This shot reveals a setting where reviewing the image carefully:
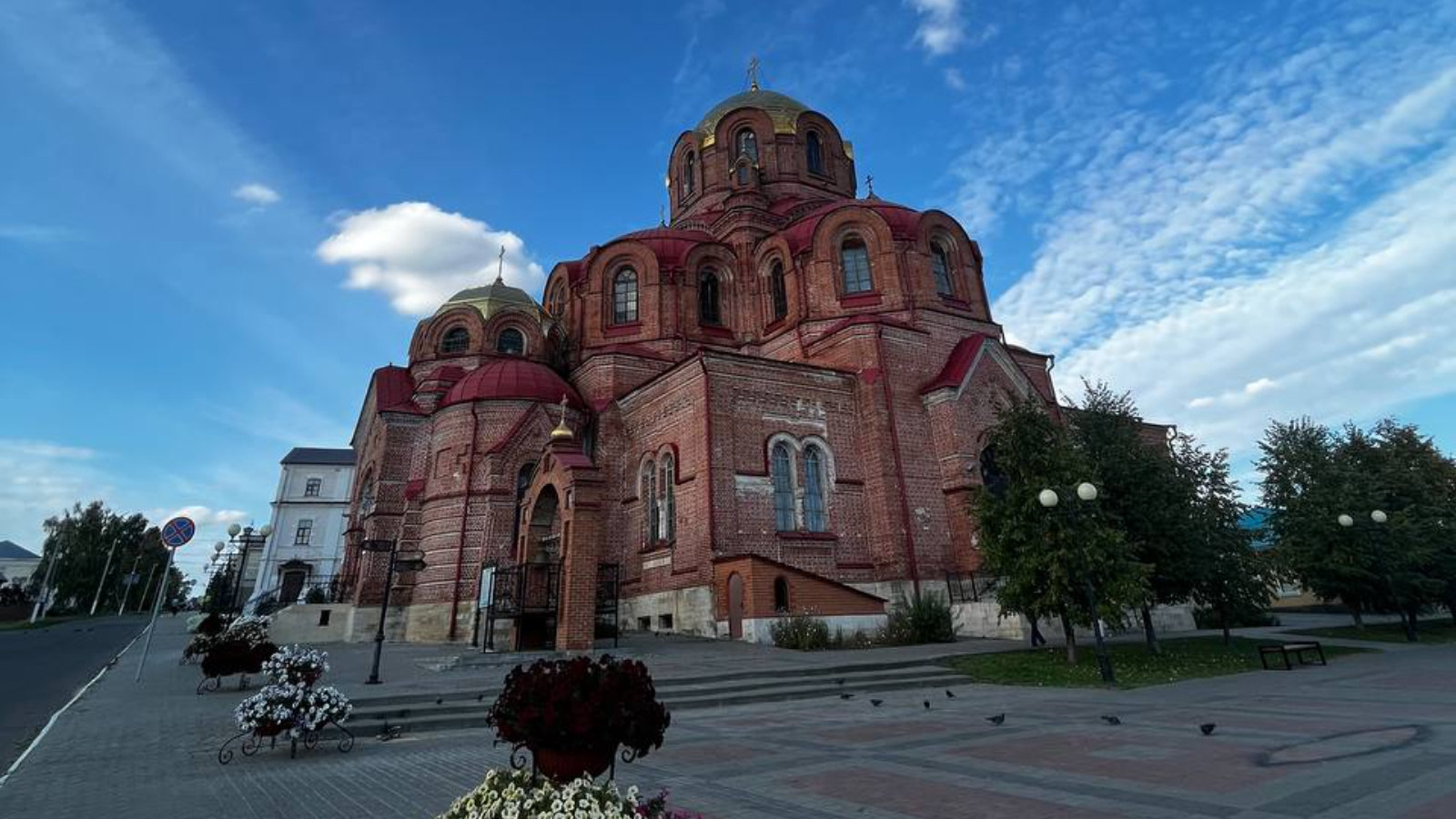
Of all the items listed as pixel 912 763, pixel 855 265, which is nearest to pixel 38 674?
pixel 912 763

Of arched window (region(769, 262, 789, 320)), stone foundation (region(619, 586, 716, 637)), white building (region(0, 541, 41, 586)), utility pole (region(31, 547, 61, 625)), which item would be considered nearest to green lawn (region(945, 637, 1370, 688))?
stone foundation (region(619, 586, 716, 637))

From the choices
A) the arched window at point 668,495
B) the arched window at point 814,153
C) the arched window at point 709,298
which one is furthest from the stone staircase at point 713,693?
the arched window at point 814,153

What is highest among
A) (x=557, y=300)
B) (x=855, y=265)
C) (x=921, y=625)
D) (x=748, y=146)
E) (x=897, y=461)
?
(x=748, y=146)

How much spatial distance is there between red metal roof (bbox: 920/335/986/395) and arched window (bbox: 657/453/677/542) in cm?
811

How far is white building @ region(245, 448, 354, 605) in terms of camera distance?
47500 mm

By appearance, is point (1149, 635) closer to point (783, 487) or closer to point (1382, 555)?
point (783, 487)

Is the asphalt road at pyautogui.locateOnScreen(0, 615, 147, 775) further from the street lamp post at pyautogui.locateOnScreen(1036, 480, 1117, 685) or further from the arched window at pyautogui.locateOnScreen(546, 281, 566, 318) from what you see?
the arched window at pyautogui.locateOnScreen(546, 281, 566, 318)

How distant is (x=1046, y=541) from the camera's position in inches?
527

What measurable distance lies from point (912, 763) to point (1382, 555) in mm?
20462

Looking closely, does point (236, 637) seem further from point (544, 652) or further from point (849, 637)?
point (849, 637)

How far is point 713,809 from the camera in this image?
484 cm

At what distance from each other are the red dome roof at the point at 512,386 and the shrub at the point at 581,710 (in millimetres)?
19463

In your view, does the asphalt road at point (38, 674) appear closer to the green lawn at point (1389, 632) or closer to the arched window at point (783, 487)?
the arched window at point (783, 487)

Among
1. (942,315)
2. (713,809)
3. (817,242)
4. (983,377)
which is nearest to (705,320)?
(817,242)
